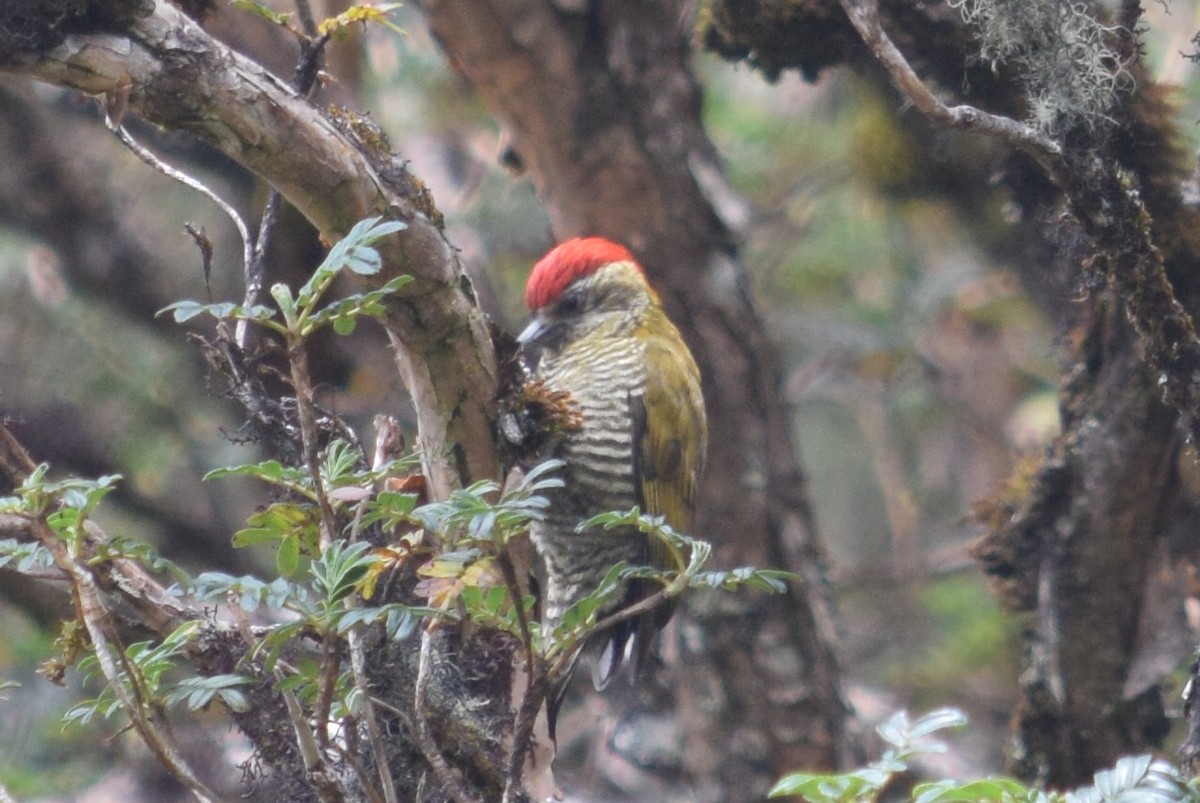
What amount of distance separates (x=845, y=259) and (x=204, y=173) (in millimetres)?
3635

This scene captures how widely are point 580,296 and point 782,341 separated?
3.96 m

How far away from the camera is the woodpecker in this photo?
3441mm

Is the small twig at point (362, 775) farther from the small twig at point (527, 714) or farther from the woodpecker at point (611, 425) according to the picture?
the woodpecker at point (611, 425)

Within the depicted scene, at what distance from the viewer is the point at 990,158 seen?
4.87 metres

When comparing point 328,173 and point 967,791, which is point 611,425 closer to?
point 328,173

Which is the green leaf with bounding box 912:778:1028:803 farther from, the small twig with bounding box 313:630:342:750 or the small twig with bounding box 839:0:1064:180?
the small twig with bounding box 839:0:1064:180

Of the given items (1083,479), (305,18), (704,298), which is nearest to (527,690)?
(305,18)

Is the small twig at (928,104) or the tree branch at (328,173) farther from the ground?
the small twig at (928,104)

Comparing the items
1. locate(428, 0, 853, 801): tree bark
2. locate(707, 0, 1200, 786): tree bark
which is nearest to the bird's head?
locate(707, 0, 1200, 786): tree bark

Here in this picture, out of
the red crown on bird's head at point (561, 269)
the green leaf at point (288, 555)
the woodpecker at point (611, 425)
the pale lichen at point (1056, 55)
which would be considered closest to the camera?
the green leaf at point (288, 555)

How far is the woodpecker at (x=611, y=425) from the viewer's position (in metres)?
3.44

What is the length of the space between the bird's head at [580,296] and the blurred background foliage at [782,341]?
4.49 feet

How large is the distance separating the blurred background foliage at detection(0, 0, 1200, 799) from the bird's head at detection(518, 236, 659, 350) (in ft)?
4.49

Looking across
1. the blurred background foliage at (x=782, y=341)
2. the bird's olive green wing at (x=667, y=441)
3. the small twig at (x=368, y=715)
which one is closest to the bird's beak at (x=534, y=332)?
the bird's olive green wing at (x=667, y=441)
